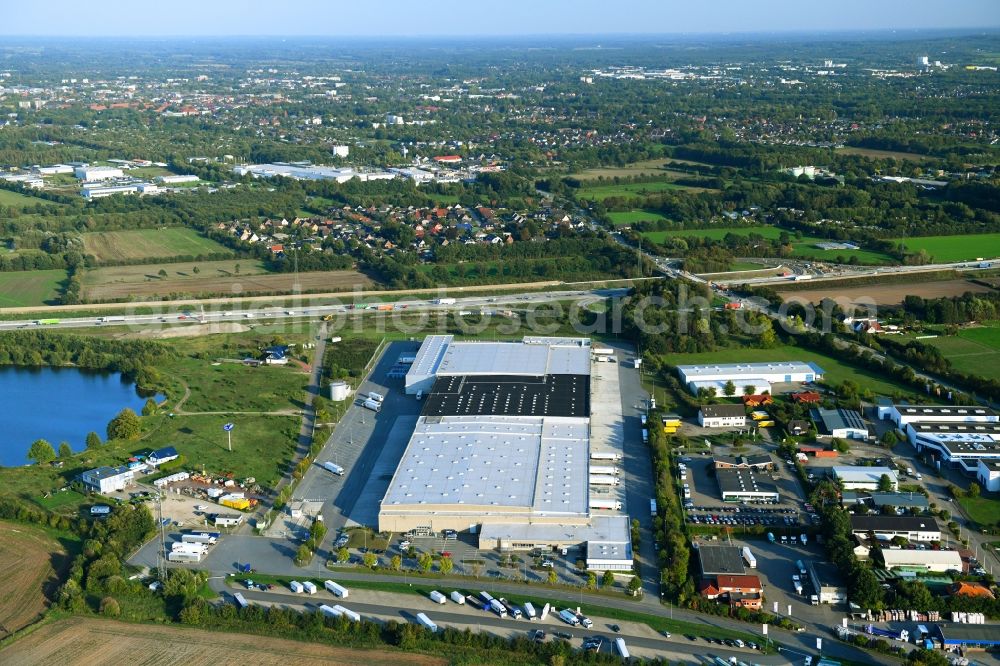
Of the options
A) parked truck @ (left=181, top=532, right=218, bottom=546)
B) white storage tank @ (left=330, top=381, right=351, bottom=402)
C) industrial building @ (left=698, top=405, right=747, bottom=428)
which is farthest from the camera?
white storage tank @ (left=330, top=381, right=351, bottom=402)

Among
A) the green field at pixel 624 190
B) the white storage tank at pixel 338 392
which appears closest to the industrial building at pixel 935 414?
the white storage tank at pixel 338 392

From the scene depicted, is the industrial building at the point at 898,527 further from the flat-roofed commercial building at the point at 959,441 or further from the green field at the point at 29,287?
the green field at the point at 29,287

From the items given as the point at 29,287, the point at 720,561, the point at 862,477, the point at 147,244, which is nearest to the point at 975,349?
the point at 862,477

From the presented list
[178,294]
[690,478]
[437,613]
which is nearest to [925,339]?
[690,478]

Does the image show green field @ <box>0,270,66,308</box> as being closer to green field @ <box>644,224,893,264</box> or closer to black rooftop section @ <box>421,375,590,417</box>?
black rooftop section @ <box>421,375,590,417</box>

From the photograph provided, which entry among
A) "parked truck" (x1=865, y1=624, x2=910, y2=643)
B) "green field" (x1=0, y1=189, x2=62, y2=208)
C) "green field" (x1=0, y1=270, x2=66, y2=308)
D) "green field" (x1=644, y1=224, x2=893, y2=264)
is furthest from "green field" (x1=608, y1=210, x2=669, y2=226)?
"parked truck" (x1=865, y1=624, x2=910, y2=643)

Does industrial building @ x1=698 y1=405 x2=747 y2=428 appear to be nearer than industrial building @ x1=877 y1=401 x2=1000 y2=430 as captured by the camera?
No

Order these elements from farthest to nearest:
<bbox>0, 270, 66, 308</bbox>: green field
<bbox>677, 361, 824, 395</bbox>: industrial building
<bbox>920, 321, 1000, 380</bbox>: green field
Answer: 1. <bbox>0, 270, 66, 308</bbox>: green field
2. <bbox>920, 321, 1000, 380</bbox>: green field
3. <bbox>677, 361, 824, 395</bbox>: industrial building
